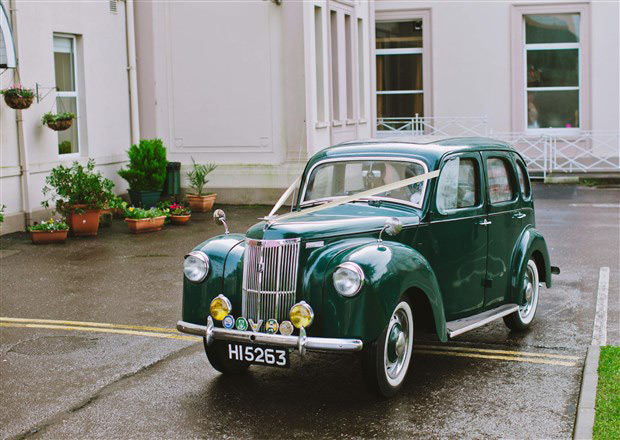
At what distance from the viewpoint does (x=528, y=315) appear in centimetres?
857

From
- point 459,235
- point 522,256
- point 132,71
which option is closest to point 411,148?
point 459,235

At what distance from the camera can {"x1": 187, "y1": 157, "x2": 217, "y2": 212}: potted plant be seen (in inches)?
697

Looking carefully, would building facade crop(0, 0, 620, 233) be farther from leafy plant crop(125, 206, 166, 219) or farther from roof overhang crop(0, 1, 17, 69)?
leafy plant crop(125, 206, 166, 219)

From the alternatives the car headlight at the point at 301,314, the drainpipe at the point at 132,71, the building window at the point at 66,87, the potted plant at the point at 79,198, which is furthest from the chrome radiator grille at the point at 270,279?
the drainpipe at the point at 132,71

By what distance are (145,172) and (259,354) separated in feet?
36.8

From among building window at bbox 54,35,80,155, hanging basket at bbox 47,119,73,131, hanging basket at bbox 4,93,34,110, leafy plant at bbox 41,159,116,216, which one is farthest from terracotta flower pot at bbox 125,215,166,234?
hanging basket at bbox 4,93,34,110

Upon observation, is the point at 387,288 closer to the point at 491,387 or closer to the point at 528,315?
the point at 491,387

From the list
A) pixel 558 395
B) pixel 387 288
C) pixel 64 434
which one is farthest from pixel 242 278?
pixel 558 395

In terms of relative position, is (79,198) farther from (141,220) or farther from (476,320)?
(476,320)

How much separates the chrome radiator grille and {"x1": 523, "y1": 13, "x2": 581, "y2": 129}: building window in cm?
1999

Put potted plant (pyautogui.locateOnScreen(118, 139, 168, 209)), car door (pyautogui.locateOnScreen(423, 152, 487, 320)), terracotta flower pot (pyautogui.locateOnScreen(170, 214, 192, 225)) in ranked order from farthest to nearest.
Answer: potted plant (pyautogui.locateOnScreen(118, 139, 168, 209)) → terracotta flower pot (pyautogui.locateOnScreen(170, 214, 192, 225)) → car door (pyautogui.locateOnScreen(423, 152, 487, 320))

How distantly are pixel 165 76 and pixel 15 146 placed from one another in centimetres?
474

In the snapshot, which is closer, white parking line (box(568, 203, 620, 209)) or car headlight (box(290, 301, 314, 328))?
car headlight (box(290, 301, 314, 328))

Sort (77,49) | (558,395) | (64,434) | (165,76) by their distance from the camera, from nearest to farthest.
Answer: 1. (64,434)
2. (558,395)
3. (77,49)
4. (165,76)
